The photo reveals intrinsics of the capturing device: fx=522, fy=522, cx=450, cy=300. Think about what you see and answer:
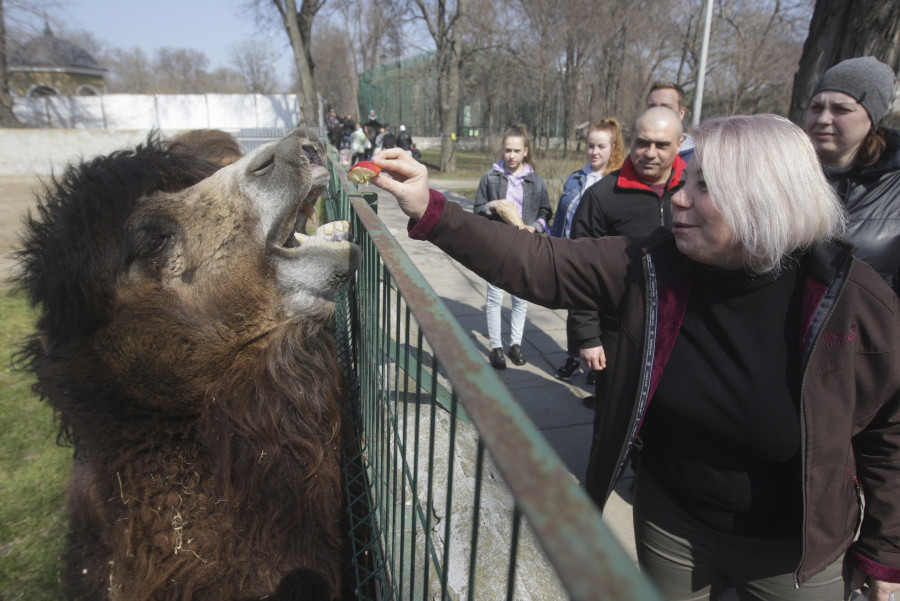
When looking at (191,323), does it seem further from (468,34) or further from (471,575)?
(468,34)

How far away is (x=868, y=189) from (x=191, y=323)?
118 inches

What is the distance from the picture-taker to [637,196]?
3.18m

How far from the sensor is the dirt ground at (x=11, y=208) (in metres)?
7.16

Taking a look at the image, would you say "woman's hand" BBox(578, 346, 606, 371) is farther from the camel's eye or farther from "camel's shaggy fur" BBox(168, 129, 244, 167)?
"camel's shaggy fur" BBox(168, 129, 244, 167)

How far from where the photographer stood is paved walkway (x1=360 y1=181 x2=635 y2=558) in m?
3.36

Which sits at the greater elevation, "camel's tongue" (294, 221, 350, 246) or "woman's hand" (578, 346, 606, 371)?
"camel's tongue" (294, 221, 350, 246)

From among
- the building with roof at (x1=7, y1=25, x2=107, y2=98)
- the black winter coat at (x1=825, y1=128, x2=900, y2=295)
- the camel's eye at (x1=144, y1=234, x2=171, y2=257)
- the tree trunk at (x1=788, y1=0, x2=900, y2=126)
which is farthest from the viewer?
the building with roof at (x1=7, y1=25, x2=107, y2=98)

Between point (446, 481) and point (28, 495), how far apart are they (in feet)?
9.43

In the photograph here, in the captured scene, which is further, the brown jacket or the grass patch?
the grass patch

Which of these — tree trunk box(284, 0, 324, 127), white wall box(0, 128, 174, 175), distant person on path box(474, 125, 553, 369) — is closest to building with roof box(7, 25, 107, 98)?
white wall box(0, 128, 174, 175)

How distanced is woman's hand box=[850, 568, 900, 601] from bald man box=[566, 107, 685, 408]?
151cm

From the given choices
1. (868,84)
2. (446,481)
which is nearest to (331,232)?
(446,481)

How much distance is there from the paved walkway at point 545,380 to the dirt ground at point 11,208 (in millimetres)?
4577

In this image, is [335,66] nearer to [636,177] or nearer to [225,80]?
[225,80]
